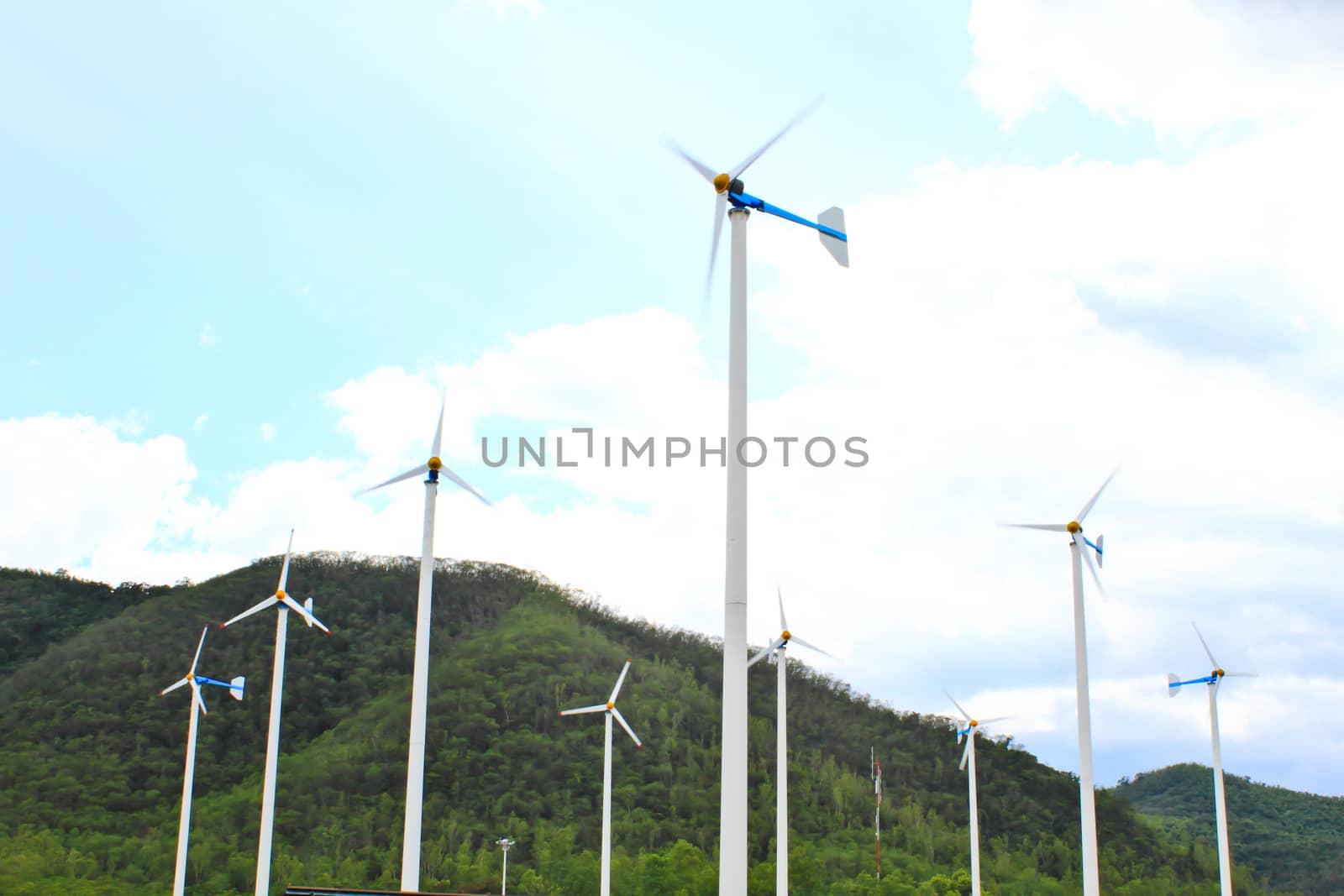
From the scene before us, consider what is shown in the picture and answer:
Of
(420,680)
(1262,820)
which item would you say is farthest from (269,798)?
(1262,820)

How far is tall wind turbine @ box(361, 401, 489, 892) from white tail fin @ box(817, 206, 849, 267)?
1053 centimetres

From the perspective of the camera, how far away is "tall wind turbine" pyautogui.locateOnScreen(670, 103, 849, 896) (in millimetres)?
14492

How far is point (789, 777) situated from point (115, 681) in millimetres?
60073

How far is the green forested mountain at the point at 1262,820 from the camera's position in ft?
326

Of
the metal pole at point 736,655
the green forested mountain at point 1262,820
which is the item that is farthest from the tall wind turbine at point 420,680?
the green forested mountain at point 1262,820

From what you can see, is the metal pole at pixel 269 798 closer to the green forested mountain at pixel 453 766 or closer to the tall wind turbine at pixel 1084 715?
the tall wind turbine at pixel 1084 715

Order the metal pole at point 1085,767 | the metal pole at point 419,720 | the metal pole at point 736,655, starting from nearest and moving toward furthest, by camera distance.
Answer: the metal pole at point 736,655
the metal pole at point 419,720
the metal pole at point 1085,767

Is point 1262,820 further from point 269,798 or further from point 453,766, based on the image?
point 269,798

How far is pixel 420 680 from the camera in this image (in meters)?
25.0

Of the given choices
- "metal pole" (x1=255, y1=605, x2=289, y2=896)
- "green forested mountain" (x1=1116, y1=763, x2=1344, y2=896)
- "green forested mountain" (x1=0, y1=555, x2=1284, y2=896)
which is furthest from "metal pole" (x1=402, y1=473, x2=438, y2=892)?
"green forested mountain" (x1=1116, y1=763, x2=1344, y2=896)

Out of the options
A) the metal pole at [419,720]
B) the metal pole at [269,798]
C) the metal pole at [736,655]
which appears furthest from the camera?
the metal pole at [269,798]

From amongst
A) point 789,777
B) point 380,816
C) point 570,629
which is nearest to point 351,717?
point 380,816

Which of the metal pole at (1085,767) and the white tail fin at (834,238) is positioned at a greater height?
the white tail fin at (834,238)

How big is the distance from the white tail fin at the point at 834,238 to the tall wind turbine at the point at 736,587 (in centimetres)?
203
